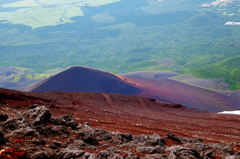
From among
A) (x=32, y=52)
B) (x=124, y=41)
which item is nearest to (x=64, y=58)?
(x=32, y=52)

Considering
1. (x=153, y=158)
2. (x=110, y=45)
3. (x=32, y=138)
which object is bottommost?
(x=153, y=158)

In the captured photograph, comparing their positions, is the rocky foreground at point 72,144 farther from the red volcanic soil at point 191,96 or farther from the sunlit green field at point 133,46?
the sunlit green field at point 133,46

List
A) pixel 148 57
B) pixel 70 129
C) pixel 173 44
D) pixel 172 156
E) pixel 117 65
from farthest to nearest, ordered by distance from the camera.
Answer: pixel 173 44 < pixel 148 57 < pixel 117 65 < pixel 70 129 < pixel 172 156

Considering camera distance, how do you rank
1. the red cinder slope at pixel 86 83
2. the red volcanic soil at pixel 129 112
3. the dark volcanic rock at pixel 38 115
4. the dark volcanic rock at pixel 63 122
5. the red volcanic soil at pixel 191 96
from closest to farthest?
the dark volcanic rock at pixel 38 115 → the dark volcanic rock at pixel 63 122 → the red volcanic soil at pixel 129 112 → the red cinder slope at pixel 86 83 → the red volcanic soil at pixel 191 96

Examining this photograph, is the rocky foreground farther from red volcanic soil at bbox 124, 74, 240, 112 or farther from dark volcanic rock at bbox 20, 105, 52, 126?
red volcanic soil at bbox 124, 74, 240, 112

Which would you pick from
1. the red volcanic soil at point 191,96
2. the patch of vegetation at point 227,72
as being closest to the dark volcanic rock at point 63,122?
the red volcanic soil at point 191,96

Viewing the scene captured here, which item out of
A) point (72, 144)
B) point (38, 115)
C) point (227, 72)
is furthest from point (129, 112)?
point (227, 72)

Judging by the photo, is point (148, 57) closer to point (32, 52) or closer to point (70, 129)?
point (32, 52)
